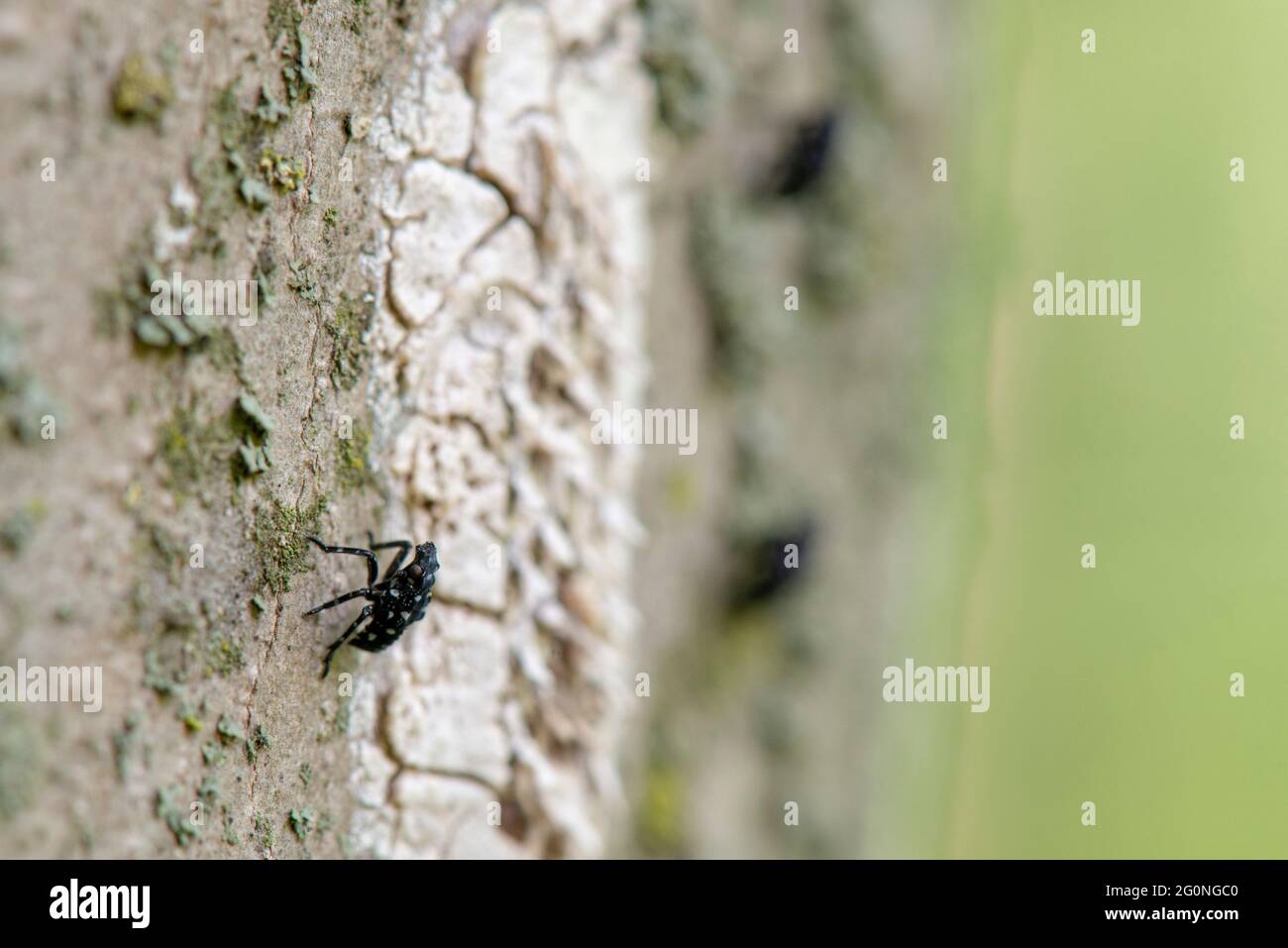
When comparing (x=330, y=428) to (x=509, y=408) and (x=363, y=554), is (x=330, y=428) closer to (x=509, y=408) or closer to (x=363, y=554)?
(x=363, y=554)

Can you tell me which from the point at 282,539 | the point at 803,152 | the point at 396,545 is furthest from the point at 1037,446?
the point at 282,539

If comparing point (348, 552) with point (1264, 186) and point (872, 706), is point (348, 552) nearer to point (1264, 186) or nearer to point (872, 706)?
point (872, 706)

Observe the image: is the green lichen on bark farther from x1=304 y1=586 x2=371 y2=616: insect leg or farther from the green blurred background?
the green blurred background

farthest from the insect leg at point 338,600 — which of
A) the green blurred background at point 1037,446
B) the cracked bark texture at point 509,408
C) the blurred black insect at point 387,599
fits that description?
the green blurred background at point 1037,446

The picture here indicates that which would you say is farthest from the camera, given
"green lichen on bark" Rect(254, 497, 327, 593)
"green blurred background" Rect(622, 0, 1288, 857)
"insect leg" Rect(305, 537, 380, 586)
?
"green blurred background" Rect(622, 0, 1288, 857)

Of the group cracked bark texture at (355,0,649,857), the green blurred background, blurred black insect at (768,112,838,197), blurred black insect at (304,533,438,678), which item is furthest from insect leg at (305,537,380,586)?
blurred black insect at (768,112,838,197)

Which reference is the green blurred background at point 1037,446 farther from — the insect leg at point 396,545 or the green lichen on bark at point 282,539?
the green lichen on bark at point 282,539
